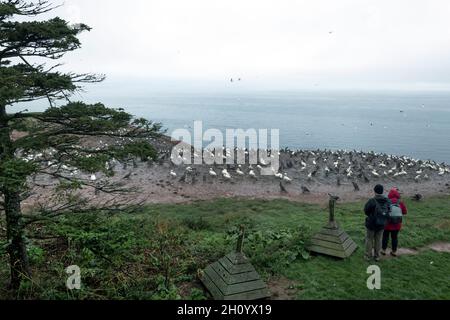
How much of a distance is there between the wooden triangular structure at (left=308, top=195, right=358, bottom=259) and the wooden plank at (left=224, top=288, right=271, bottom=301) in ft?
11.6

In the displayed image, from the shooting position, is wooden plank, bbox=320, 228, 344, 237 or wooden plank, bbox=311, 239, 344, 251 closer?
wooden plank, bbox=311, 239, 344, 251

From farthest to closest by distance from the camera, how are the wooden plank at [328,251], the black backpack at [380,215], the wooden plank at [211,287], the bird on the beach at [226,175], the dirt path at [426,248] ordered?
the bird on the beach at [226,175] < the dirt path at [426,248] < the wooden plank at [328,251] < the black backpack at [380,215] < the wooden plank at [211,287]

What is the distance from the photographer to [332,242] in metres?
11.8

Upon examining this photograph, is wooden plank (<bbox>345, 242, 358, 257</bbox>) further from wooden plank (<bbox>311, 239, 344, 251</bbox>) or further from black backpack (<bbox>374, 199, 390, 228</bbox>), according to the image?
black backpack (<bbox>374, 199, 390, 228</bbox>)

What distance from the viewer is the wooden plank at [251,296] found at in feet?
27.7

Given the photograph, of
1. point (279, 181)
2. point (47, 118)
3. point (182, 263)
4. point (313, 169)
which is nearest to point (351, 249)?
point (182, 263)

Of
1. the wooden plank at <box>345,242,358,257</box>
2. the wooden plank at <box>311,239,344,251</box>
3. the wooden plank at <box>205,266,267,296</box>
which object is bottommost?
the wooden plank at <box>345,242,358,257</box>

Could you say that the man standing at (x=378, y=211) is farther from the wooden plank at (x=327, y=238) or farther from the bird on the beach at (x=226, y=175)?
the bird on the beach at (x=226, y=175)

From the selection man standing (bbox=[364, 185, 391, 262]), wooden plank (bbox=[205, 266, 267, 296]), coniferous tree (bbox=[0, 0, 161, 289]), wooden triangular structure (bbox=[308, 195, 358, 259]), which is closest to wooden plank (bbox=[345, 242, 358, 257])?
wooden triangular structure (bbox=[308, 195, 358, 259])

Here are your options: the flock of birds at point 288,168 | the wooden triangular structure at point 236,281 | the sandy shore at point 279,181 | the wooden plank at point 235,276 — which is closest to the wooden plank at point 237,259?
the wooden triangular structure at point 236,281

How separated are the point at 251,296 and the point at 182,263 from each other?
2.89 meters

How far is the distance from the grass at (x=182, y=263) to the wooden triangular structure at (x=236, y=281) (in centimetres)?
75

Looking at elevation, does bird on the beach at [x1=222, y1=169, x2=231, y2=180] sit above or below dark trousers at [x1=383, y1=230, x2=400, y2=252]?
below

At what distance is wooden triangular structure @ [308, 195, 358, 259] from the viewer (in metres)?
11.6
